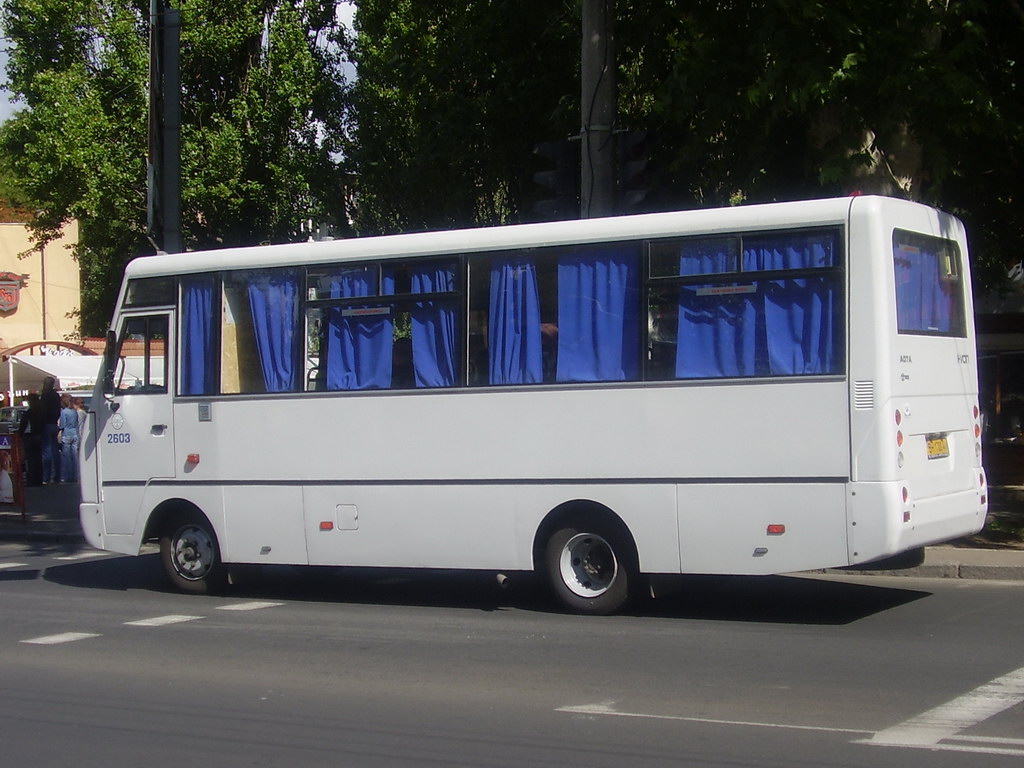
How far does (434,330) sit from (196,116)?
2523cm

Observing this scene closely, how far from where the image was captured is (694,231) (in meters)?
9.67

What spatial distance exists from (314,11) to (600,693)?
2971cm

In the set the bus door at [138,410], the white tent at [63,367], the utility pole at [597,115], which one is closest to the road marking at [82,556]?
the bus door at [138,410]

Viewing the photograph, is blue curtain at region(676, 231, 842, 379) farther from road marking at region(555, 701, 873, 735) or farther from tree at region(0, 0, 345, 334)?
tree at region(0, 0, 345, 334)

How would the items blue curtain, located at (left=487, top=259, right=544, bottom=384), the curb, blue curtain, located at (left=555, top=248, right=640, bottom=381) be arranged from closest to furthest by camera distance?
blue curtain, located at (left=555, top=248, right=640, bottom=381), blue curtain, located at (left=487, top=259, right=544, bottom=384), the curb

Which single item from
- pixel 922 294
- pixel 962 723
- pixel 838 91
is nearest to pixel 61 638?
pixel 962 723

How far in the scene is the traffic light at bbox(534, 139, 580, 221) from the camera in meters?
12.4

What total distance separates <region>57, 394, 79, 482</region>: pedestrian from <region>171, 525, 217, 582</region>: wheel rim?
13864 mm

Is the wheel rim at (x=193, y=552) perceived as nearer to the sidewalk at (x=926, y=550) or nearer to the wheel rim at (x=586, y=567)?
the wheel rim at (x=586, y=567)

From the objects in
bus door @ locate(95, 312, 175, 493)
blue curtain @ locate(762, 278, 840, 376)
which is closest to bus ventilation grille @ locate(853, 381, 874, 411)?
blue curtain @ locate(762, 278, 840, 376)

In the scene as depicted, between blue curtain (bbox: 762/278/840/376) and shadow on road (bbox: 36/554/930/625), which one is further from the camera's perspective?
shadow on road (bbox: 36/554/930/625)

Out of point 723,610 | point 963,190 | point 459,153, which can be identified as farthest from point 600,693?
point 459,153

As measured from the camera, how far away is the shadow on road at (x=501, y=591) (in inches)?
406

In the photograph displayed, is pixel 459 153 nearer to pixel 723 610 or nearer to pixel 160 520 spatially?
pixel 160 520
